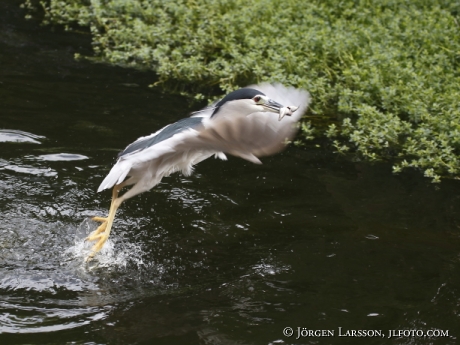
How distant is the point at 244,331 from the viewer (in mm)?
4012

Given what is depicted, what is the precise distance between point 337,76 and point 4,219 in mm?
3794

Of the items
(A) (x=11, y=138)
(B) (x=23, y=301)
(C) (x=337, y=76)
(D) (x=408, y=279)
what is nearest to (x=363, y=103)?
(C) (x=337, y=76)

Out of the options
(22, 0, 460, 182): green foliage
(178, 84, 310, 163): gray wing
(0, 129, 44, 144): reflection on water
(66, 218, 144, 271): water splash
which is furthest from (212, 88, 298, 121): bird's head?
(0, 129, 44, 144): reflection on water

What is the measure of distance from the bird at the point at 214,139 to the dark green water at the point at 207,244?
1.34ft

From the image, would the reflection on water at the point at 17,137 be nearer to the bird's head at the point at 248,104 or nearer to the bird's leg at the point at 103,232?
the bird's leg at the point at 103,232

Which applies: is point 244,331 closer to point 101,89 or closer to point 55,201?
point 55,201

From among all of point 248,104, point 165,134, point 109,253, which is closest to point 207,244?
point 109,253

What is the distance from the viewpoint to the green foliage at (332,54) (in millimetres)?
6445

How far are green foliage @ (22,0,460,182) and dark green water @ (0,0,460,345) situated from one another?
15.6 inches

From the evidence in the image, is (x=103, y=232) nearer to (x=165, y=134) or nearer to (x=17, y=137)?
(x=165, y=134)

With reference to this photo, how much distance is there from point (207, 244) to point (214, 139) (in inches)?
50.0

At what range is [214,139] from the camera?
4094 mm

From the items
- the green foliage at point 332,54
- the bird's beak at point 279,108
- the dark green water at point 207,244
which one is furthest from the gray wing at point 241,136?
the green foliage at point 332,54

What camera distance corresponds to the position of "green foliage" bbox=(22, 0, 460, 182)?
645 centimetres
